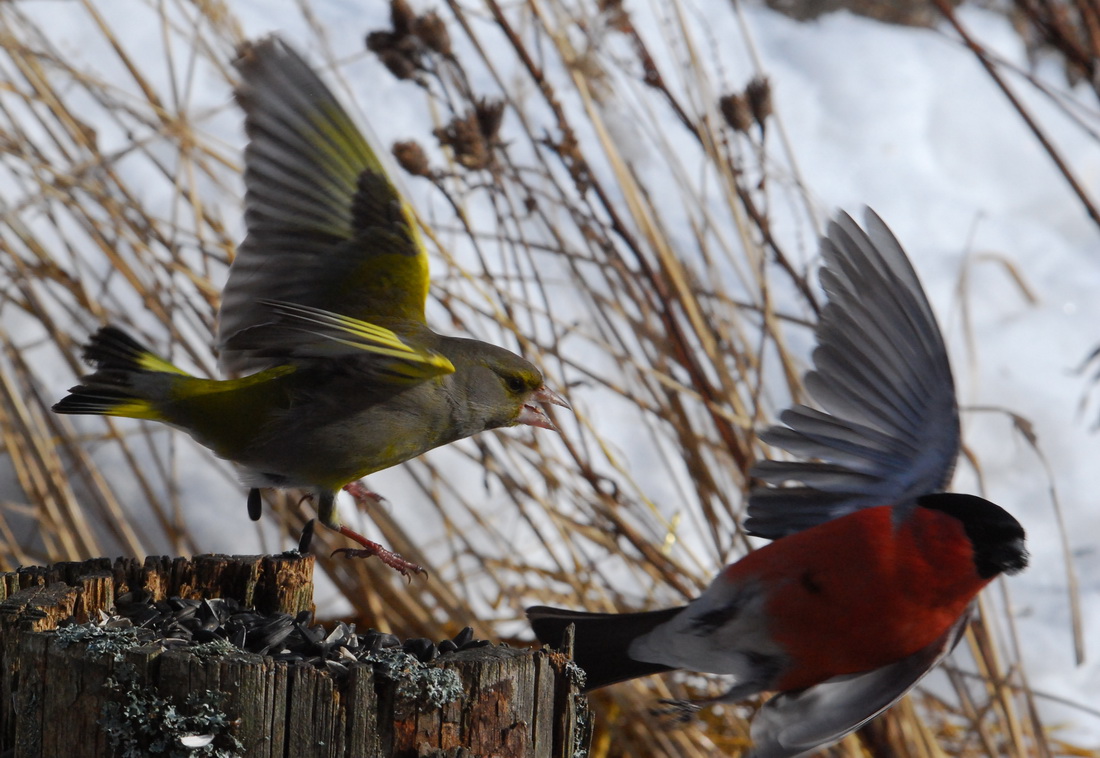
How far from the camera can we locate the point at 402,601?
300 cm

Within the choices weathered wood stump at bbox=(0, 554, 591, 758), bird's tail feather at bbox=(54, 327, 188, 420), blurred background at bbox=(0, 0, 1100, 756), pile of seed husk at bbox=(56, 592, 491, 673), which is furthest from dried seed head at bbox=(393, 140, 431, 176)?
weathered wood stump at bbox=(0, 554, 591, 758)

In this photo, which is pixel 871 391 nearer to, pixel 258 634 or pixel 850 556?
pixel 850 556

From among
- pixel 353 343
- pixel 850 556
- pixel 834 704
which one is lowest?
pixel 834 704

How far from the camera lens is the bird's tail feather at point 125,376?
2.10 metres

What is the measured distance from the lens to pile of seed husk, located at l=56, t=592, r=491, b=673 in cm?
152

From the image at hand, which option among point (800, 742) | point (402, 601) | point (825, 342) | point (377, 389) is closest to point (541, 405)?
point (377, 389)

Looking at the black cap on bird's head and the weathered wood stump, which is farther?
the black cap on bird's head

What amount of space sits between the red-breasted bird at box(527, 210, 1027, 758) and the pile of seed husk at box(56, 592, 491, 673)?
0.53m

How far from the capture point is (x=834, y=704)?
7.03ft

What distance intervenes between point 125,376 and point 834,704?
4.57 ft

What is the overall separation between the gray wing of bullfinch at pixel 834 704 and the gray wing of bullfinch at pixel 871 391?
29cm

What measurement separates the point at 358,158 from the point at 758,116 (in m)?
0.82

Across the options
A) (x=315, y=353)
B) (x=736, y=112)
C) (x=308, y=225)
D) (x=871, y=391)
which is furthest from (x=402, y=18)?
(x=871, y=391)

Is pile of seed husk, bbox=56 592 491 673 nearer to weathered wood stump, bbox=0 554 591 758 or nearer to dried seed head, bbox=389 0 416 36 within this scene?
weathered wood stump, bbox=0 554 591 758
